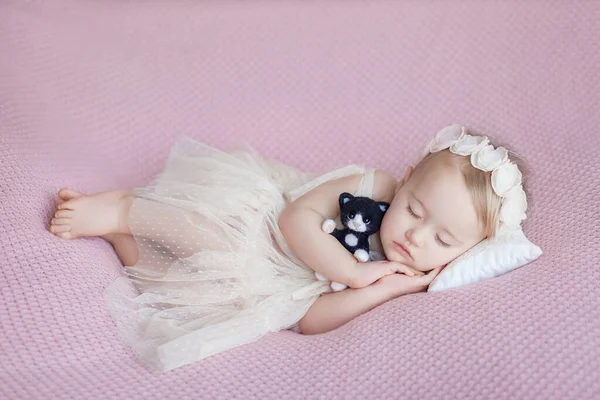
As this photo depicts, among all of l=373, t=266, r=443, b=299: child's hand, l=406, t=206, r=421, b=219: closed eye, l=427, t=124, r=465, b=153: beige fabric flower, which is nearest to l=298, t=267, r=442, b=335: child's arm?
l=373, t=266, r=443, b=299: child's hand

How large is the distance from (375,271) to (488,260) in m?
0.22

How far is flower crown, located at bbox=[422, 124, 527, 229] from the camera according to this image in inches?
49.1

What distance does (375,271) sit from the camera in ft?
4.32

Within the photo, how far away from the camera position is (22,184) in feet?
4.39

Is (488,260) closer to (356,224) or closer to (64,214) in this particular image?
(356,224)

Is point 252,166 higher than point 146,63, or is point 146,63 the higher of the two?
point 146,63

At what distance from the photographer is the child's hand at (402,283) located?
4.35 feet

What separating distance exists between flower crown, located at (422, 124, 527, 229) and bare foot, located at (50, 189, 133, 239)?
0.71 meters

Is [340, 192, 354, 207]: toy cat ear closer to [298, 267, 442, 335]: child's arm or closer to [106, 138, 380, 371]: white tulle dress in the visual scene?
[106, 138, 380, 371]: white tulle dress

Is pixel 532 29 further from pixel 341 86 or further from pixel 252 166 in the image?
pixel 252 166

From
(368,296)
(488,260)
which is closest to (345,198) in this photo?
(368,296)

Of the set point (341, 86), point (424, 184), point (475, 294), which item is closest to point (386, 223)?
point (424, 184)

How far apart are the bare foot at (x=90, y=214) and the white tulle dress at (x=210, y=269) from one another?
4 centimetres

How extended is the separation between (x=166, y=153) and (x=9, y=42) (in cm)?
49
